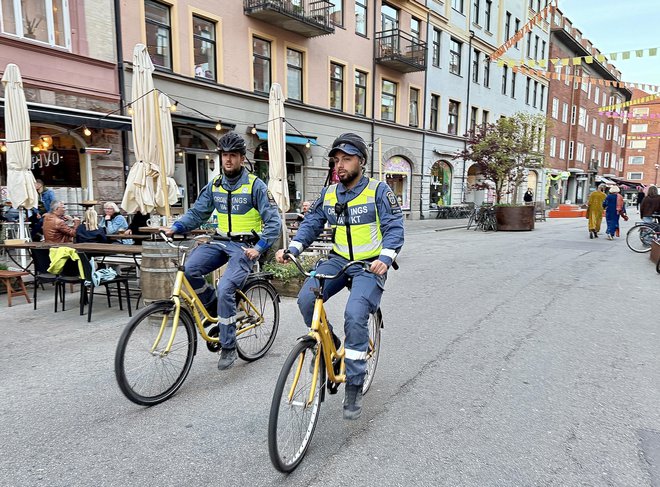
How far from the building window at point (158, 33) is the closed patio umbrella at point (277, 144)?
6.02 meters

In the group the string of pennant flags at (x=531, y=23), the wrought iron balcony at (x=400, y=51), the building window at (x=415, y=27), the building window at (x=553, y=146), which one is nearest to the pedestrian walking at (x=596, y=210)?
the string of pennant flags at (x=531, y=23)

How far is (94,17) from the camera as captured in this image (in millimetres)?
12086

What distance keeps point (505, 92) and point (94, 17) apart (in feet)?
95.2

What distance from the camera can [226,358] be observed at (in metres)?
4.00

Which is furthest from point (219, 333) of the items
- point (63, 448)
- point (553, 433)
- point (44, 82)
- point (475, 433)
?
point (44, 82)

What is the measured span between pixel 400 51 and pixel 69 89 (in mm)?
15847

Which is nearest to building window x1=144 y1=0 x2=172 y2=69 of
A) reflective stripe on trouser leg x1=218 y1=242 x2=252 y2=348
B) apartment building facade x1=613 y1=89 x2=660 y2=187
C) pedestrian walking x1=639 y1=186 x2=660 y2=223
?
reflective stripe on trouser leg x1=218 y1=242 x2=252 y2=348

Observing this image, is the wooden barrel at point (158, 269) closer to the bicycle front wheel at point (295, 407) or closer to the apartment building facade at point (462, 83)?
the bicycle front wheel at point (295, 407)

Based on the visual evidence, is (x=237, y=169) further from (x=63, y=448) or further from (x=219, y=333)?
(x=63, y=448)

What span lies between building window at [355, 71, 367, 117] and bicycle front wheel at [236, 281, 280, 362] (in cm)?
1826

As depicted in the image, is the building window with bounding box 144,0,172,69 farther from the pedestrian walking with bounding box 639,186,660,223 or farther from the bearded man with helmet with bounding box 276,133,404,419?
the pedestrian walking with bounding box 639,186,660,223

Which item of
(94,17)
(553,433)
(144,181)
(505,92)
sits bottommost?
(553,433)

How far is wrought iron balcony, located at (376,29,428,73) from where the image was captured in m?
21.8

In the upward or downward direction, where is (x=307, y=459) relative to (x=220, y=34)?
downward
